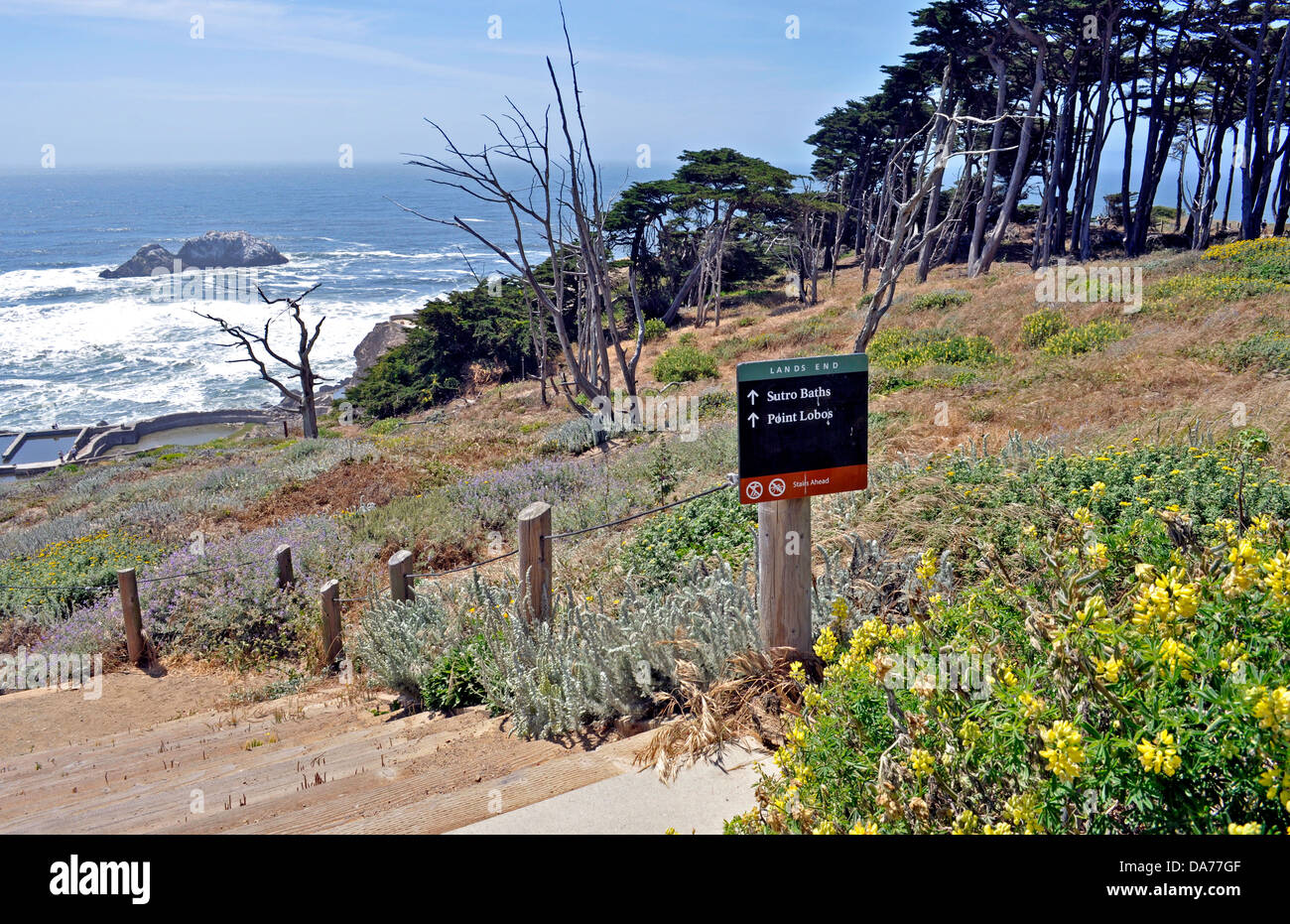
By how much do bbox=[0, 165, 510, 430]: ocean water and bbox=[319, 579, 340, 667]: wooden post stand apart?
23.2ft

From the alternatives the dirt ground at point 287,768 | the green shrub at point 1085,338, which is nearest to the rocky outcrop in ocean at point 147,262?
the green shrub at point 1085,338

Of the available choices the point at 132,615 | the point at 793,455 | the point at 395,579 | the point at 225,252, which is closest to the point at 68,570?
the point at 132,615

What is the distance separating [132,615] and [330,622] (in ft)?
6.94

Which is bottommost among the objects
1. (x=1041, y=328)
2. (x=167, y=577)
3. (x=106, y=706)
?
(x=106, y=706)

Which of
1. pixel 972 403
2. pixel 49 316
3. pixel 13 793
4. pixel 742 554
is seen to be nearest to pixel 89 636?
pixel 13 793

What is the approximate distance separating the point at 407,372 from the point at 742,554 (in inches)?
1276

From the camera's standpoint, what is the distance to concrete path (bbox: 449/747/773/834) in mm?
3160

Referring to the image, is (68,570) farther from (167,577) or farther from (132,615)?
(132,615)

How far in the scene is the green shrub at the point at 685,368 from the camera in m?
24.0

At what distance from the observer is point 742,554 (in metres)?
6.08

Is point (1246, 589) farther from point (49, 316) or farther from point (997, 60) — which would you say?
point (49, 316)

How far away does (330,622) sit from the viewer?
666 centimetres
